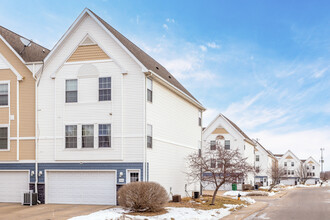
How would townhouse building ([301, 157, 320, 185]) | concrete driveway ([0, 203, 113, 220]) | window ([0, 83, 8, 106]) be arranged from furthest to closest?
townhouse building ([301, 157, 320, 185]) → window ([0, 83, 8, 106]) → concrete driveway ([0, 203, 113, 220])

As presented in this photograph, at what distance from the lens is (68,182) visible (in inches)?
1040

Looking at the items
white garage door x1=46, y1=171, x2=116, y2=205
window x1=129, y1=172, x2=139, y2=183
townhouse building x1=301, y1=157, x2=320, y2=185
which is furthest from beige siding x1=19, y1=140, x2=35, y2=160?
townhouse building x1=301, y1=157, x2=320, y2=185

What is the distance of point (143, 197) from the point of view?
2131 cm

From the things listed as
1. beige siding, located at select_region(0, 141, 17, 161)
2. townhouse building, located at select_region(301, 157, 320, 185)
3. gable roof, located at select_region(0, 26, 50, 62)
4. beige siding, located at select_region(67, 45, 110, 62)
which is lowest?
townhouse building, located at select_region(301, 157, 320, 185)

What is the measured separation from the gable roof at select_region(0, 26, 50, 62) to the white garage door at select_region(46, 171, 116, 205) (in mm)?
8557

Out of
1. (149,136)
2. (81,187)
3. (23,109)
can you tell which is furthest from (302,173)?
(23,109)

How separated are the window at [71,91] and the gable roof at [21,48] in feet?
12.9

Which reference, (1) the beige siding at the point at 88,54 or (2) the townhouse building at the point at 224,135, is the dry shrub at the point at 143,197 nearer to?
(1) the beige siding at the point at 88,54

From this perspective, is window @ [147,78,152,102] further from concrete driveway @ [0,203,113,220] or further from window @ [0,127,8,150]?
window @ [0,127,8,150]

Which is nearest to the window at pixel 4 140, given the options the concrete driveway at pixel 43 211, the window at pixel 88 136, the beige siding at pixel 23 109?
the beige siding at pixel 23 109

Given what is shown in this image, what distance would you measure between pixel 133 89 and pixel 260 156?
68.3 m

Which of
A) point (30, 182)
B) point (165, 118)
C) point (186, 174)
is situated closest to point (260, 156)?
point (186, 174)

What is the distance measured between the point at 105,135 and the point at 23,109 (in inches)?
246

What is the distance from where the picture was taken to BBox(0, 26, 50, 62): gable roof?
28.5 m
